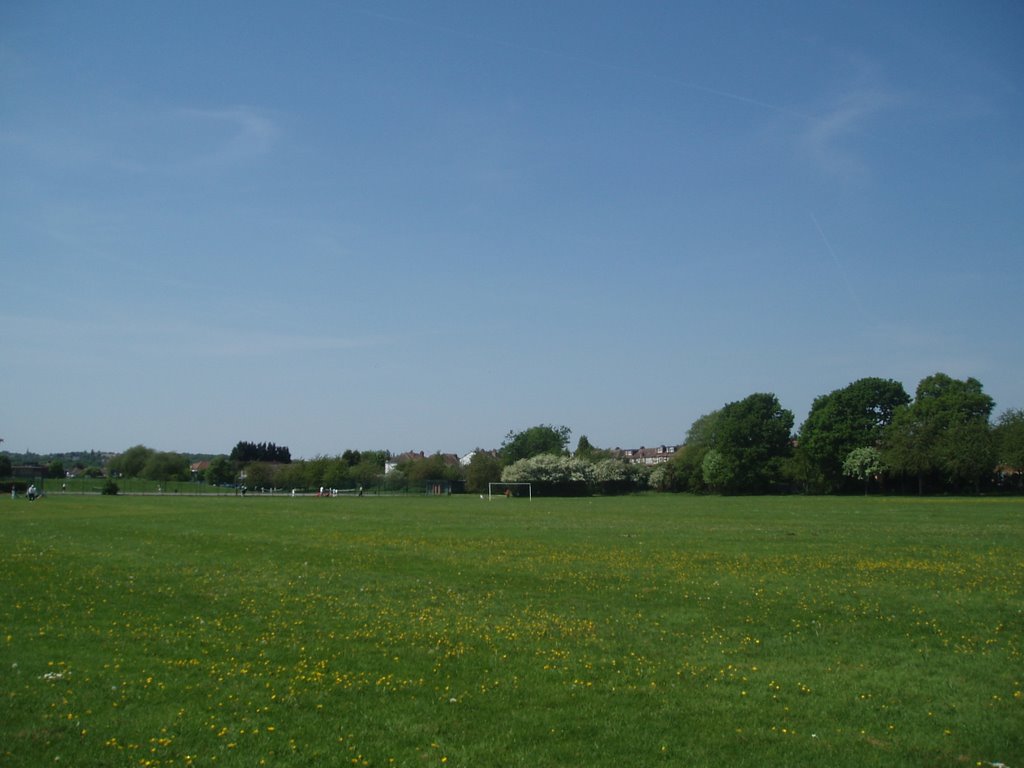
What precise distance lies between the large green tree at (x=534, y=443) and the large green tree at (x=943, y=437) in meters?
80.0

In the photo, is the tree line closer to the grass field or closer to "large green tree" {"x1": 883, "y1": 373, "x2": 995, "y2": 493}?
"large green tree" {"x1": 883, "y1": 373, "x2": 995, "y2": 493}

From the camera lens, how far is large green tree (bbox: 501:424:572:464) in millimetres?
169750

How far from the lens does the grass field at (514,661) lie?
8602 millimetres

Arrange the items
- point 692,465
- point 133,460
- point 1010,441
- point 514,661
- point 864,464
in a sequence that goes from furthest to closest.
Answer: point 133,460 < point 692,465 < point 864,464 < point 1010,441 < point 514,661

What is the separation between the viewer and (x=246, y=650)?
1272cm

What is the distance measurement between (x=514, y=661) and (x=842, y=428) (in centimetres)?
10225

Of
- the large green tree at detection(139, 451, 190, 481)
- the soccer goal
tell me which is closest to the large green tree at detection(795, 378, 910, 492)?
the soccer goal

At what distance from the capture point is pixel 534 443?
170m

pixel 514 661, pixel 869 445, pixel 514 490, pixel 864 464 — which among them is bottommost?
pixel 514 490

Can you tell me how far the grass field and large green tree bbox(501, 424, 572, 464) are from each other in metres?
144

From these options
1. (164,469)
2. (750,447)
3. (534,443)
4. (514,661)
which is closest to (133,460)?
(164,469)

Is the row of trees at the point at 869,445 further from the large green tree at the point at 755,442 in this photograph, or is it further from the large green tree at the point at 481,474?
the large green tree at the point at 481,474

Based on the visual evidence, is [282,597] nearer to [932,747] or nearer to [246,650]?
[246,650]

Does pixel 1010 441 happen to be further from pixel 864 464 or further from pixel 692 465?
pixel 692 465
